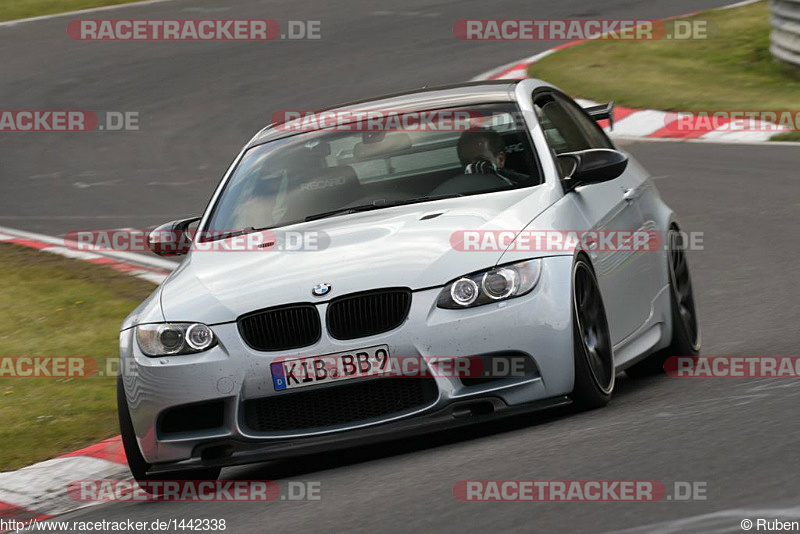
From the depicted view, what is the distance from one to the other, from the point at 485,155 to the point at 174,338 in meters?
1.83

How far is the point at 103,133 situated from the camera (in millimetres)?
20672

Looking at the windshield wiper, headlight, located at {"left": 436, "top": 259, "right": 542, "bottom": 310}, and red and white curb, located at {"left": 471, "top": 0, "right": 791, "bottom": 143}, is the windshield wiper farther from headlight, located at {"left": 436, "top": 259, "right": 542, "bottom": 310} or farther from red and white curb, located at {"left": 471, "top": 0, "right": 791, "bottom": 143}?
red and white curb, located at {"left": 471, "top": 0, "right": 791, "bottom": 143}

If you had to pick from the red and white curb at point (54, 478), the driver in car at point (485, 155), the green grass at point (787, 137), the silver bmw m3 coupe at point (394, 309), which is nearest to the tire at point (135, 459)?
the silver bmw m3 coupe at point (394, 309)

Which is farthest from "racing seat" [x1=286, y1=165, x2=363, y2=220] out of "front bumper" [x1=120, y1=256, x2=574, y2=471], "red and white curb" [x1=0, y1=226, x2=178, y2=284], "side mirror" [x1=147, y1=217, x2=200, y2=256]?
"red and white curb" [x1=0, y1=226, x2=178, y2=284]

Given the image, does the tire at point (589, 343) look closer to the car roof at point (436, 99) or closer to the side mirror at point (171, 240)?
the car roof at point (436, 99)

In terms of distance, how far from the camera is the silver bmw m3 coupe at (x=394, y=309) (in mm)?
5957

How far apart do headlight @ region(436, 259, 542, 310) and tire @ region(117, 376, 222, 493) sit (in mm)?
1355

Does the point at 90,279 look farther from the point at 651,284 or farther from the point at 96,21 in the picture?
the point at 96,21

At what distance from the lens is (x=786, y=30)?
20391mm

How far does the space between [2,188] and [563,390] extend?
492 inches

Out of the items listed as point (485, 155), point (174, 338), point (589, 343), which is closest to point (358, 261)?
point (174, 338)

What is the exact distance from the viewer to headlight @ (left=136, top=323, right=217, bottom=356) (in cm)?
614

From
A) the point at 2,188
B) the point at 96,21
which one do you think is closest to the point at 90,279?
the point at 2,188

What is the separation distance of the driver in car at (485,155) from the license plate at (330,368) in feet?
4.86
